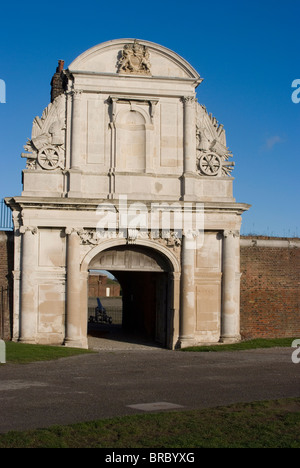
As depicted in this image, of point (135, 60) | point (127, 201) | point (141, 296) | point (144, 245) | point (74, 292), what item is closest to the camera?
point (74, 292)

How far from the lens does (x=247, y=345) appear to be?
64.4ft

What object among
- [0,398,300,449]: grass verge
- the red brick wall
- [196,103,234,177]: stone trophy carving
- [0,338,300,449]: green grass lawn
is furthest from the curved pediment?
[0,398,300,449]: grass verge

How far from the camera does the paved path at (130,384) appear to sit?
9.41 m

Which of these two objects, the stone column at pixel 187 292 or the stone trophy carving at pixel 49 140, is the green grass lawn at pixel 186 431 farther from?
the stone trophy carving at pixel 49 140

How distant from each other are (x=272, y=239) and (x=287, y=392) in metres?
11.0

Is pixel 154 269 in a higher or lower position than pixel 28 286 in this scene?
higher

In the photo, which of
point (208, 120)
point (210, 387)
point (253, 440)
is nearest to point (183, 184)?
point (208, 120)

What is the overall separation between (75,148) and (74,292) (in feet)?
15.1

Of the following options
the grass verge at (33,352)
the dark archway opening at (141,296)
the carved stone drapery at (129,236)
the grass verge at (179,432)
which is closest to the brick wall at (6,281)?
the grass verge at (33,352)

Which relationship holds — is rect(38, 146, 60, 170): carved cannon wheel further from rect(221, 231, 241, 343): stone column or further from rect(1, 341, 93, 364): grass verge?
rect(221, 231, 241, 343): stone column

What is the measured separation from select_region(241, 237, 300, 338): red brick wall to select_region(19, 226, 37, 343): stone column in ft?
23.0

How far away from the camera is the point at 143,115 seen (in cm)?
2064

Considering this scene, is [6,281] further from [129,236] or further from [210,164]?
[210,164]

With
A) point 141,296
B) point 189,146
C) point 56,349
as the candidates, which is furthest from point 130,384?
point 141,296
